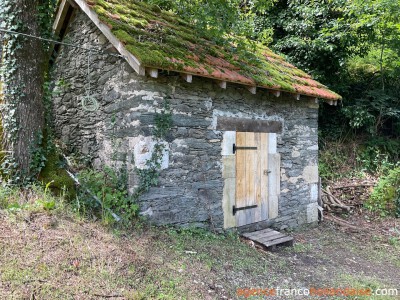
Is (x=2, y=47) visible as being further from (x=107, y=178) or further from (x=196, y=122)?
(x=196, y=122)

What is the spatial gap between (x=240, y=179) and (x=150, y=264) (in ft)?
8.65

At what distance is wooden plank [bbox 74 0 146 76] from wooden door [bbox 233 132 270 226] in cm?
220

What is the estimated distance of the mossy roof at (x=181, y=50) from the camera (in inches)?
181

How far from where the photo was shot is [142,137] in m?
4.68

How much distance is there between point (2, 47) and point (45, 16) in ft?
2.66

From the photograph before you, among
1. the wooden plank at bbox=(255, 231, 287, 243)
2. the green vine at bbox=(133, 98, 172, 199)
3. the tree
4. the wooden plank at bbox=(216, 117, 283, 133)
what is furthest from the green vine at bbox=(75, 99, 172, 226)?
the wooden plank at bbox=(255, 231, 287, 243)

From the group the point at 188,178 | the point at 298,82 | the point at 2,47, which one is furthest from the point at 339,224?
the point at 2,47

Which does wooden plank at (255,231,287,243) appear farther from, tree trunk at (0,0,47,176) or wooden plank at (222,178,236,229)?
tree trunk at (0,0,47,176)

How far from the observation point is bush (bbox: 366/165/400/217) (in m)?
8.24

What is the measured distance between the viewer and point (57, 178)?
498cm

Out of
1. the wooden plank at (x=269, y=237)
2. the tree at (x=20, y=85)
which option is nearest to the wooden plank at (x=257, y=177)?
the wooden plank at (x=269, y=237)

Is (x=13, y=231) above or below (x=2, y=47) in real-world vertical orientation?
below

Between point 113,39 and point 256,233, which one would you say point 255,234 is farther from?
point 113,39

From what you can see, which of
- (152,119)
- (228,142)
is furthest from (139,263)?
(228,142)
